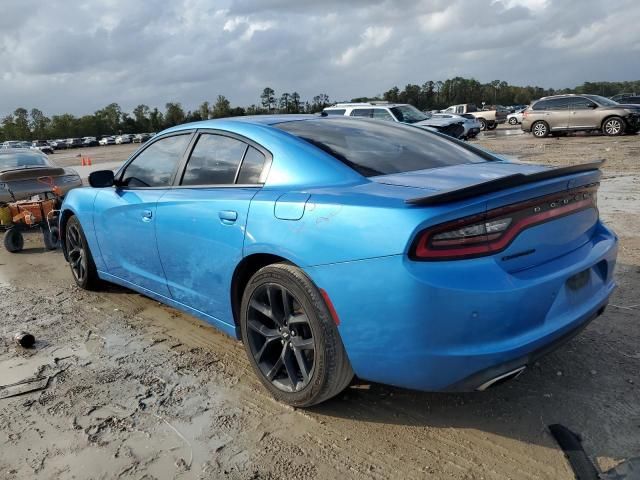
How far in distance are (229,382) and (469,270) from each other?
68.9 inches

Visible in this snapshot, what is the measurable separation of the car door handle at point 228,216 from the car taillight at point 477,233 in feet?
3.93

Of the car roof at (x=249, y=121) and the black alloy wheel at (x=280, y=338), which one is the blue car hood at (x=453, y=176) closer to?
the black alloy wheel at (x=280, y=338)

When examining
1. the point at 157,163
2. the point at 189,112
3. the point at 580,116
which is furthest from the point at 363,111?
the point at 189,112

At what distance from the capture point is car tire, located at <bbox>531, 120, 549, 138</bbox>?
22.0 meters

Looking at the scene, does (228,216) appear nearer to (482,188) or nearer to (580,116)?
(482,188)

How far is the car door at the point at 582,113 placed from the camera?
67.3 feet

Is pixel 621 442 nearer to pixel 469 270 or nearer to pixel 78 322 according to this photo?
pixel 469 270

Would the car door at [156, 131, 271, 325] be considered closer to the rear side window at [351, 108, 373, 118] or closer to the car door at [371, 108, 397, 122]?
the car door at [371, 108, 397, 122]

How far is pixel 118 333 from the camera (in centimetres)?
422

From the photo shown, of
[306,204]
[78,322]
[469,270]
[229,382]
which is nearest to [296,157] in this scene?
→ [306,204]

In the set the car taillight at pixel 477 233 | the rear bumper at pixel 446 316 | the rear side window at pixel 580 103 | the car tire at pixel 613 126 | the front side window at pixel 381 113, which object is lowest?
the car tire at pixel 613 126

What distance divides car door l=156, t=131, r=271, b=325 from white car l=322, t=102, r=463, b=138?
13651 millimetres

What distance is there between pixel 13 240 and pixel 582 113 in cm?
1997

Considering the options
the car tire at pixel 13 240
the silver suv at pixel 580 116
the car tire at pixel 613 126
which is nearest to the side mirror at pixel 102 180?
the car tire at pixel 13 240
